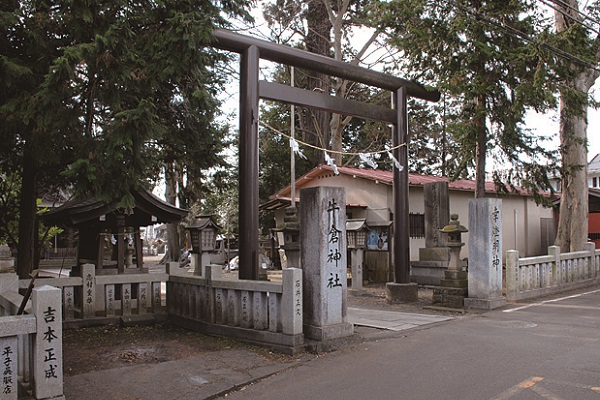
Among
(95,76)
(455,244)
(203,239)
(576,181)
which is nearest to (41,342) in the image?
(95,76)

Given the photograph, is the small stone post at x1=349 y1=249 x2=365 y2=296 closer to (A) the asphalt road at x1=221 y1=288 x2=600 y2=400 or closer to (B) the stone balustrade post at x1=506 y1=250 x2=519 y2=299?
(B) the stone balustrade post at x1=506 y1=250 x2=519 y2=299

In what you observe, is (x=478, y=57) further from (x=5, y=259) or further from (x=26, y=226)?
(x=5, y=259)

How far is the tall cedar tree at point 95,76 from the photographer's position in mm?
7652

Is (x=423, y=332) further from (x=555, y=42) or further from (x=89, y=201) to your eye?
(x=555, y=42)

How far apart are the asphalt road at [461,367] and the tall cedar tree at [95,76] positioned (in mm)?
4273

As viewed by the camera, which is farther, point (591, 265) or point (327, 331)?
point (591, 265)

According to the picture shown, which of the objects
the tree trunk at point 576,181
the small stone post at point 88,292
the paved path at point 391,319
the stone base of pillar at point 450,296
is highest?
the tree trunk at point 576,181

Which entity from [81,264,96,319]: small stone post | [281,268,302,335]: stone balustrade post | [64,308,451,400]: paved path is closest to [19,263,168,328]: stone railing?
[81,264,96,319]: small stone post

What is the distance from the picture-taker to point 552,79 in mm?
14625

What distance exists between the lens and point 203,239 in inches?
581

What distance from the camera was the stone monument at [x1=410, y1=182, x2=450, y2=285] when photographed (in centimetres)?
1731

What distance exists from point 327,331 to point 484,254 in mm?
5581

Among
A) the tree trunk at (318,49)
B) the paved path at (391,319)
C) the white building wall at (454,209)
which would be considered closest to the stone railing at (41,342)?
the paved path at (391,319)

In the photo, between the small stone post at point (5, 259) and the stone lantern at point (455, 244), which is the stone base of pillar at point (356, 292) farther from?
the small stone post at point (5, 259)
